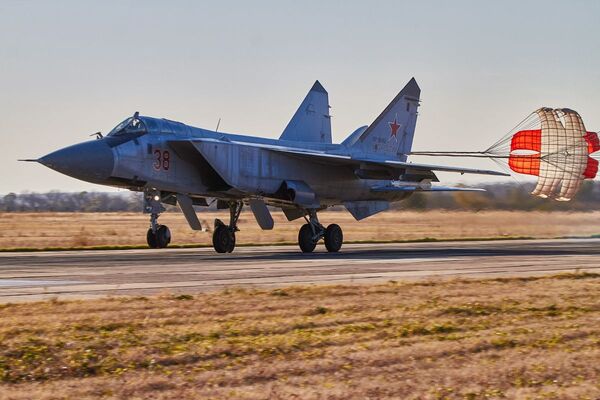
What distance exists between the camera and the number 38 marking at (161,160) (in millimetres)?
21859

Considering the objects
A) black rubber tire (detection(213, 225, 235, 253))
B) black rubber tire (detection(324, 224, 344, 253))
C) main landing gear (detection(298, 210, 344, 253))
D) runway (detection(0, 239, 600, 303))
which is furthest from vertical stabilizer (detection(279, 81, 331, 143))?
runway (detection(0, 239, 600, 303))

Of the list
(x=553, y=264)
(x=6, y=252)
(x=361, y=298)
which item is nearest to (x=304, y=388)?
(x=361, y=298)

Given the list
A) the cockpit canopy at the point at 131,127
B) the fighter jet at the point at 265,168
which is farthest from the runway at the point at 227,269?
the cockpit canopy at the point at 131,127

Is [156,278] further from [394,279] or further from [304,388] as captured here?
[304,388]

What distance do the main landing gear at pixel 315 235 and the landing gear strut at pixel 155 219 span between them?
11.3ft

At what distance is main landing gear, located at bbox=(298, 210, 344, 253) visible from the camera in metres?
24.4

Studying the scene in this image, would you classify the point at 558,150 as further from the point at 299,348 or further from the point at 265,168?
the point at 299,348

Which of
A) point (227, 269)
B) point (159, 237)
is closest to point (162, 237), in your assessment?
point (159, 237)

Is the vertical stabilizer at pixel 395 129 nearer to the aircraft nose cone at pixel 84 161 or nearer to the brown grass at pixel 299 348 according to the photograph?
the aircraft nose cone at pixel 84 161

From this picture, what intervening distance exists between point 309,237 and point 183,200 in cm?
341

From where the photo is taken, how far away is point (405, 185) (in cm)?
2691

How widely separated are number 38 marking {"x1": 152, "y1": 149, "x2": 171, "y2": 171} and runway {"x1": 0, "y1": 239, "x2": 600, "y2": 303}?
202cm

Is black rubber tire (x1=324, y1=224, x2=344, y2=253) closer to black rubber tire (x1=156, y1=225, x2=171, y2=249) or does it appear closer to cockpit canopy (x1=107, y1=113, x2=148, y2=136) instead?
black rubber tire (x1=156, y1=225, x2=171, y2=249)

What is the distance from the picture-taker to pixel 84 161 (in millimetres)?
20453
